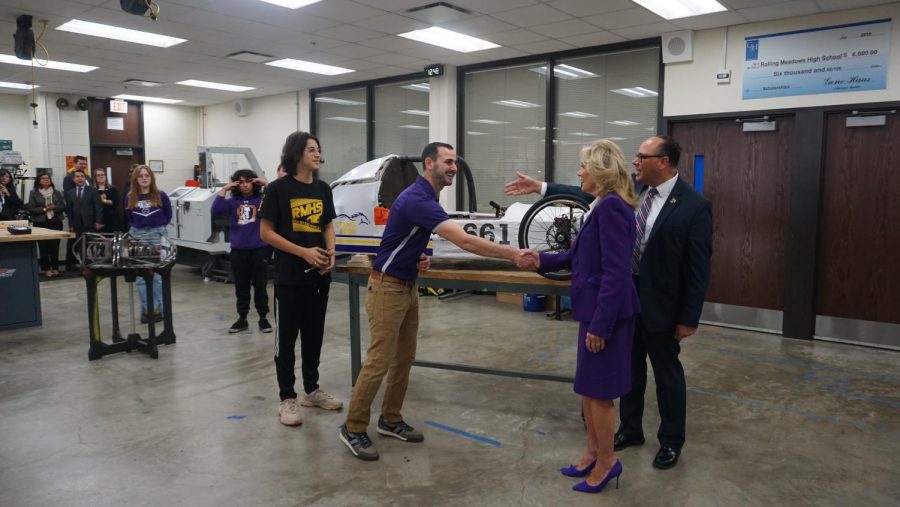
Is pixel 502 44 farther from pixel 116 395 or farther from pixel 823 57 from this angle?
pixel 116 395

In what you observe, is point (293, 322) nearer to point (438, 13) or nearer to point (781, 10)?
point (438, 13)

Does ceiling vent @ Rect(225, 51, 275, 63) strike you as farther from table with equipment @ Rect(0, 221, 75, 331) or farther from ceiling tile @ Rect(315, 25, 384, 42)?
table with equipment @ Rect(0, 221, 75, 331)

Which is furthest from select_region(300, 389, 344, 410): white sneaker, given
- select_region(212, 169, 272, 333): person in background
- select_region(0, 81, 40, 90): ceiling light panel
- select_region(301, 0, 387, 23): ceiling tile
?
select_region(0, 81, 40, 90): ceiling light panel

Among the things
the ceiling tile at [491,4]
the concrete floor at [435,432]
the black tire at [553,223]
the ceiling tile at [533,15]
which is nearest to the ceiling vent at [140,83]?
the concrete floor at [435,432]

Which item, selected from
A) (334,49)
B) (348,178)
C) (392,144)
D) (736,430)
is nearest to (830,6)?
(736,430)

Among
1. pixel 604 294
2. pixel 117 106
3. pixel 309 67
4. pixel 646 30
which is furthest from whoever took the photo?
Result: pixel 117 106

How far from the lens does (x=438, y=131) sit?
833 centimetres

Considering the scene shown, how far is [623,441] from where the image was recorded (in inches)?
121

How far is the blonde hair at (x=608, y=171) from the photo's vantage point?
2459 millimetres

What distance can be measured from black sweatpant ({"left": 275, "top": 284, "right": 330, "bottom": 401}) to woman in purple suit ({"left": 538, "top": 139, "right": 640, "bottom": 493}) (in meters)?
1.51

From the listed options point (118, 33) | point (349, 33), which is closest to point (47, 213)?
point (118, 33)

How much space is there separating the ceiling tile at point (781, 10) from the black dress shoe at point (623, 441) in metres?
4.09

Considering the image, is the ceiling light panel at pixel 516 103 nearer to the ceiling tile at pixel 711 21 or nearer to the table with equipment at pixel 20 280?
the ceiling tile at pixel 711 21

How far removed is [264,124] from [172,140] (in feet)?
8.33
